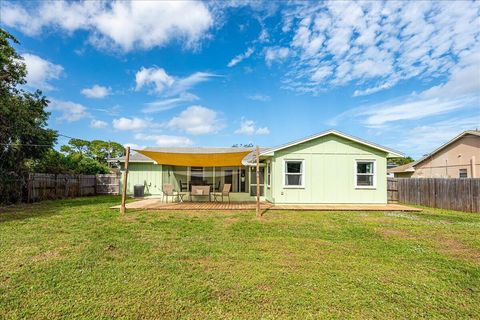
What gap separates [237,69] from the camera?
16906 millimetres

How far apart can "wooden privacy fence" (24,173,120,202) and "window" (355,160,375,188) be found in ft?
54.4

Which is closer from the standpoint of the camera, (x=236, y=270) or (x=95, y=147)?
(x=236, y=270)

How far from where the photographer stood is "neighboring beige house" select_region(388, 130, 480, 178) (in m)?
17.5

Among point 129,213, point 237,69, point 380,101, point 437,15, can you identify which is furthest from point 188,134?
point 437,15

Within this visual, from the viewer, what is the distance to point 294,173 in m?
12.7

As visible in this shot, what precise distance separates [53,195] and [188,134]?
21.3 metres

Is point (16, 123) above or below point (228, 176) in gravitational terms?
above

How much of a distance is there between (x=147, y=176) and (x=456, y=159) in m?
22.5

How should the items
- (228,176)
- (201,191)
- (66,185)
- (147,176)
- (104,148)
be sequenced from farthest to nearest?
(104,148) → (147,176) → (66,185) → (228,176) → (201,191)

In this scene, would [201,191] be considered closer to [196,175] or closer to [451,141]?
[196,175]

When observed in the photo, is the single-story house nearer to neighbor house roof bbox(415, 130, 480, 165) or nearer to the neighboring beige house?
neighbor house roof bbox(415, 130, 480, 165)

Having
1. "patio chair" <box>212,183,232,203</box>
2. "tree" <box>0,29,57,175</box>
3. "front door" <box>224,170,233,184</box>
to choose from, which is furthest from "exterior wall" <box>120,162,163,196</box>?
"front door" <box>224,170,233,184</box>

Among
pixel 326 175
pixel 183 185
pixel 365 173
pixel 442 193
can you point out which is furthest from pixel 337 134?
pixel 183 185

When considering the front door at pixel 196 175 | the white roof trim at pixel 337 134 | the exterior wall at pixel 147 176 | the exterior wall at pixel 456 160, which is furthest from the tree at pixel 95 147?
the exterior wall at pixel 456 160
